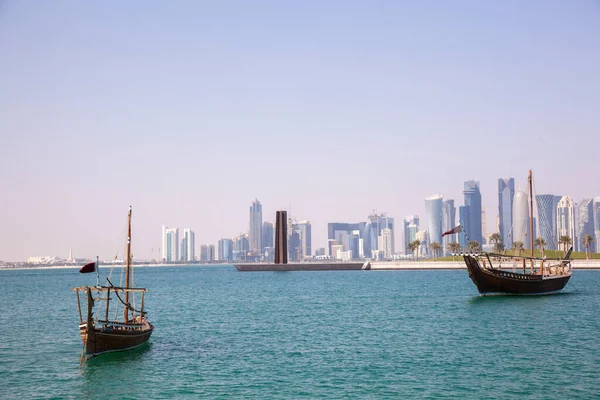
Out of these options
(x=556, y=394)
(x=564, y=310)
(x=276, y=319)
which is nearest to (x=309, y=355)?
(x=556, y=394)

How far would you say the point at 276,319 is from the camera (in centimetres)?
6738

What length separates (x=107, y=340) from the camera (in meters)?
43.2

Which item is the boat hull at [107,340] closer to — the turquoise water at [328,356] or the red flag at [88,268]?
the turquoise water at [328,356]

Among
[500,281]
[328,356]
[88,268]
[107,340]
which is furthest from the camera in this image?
[500,281]

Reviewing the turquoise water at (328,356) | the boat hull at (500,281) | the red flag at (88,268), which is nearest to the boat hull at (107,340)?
the turquoise water at (328,356)

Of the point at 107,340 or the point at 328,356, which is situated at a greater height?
the point at 107,340

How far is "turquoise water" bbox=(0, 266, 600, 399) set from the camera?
34.2 m

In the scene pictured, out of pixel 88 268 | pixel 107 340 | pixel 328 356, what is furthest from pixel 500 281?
pixel 88 268

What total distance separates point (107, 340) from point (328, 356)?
15.1m

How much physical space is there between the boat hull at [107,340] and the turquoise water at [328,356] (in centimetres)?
75

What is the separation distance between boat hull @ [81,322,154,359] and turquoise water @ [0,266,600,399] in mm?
749

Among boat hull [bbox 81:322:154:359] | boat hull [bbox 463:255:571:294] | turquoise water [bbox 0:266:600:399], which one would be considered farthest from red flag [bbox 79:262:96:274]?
boat hull [bbox 463:255:571:294]

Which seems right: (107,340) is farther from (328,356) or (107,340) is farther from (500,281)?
(500,281)

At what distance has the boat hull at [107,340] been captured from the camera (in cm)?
4184
